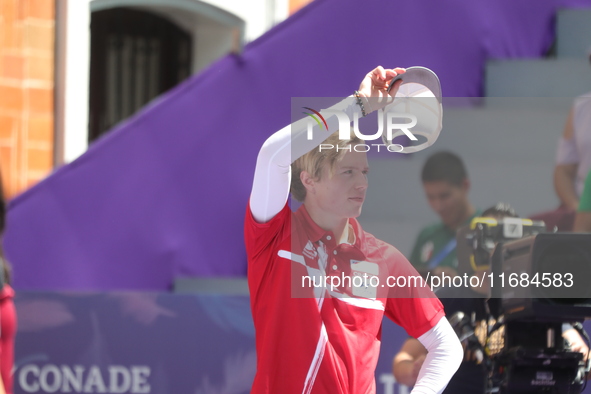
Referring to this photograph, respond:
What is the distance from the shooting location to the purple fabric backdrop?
4820mm

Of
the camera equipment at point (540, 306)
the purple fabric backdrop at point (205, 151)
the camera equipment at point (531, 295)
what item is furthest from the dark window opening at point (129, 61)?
the camera equipment at point (540, 306)

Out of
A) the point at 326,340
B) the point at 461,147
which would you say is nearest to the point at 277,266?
the point at 326,340

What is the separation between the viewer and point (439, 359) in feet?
7.71

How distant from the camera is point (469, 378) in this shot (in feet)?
9.06

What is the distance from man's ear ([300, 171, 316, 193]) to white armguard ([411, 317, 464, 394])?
45 cm

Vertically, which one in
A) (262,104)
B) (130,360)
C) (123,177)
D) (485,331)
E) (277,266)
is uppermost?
(262,104)

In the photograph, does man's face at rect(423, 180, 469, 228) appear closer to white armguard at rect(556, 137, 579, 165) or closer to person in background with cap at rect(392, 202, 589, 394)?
person in background with cap at rect(392, 202, 589, 394)

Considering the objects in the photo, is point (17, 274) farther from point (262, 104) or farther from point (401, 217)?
point (401, 217)

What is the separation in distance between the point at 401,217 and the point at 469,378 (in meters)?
0.53

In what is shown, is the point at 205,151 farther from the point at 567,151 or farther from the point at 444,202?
the point at 444,202

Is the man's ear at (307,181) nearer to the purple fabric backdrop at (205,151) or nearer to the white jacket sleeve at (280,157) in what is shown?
the white jacket sleeve at (280,157)

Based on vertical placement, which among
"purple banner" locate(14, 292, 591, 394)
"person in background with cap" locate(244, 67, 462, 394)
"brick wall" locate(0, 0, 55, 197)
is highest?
"brick wall" locate(0, 0, 55, 197)

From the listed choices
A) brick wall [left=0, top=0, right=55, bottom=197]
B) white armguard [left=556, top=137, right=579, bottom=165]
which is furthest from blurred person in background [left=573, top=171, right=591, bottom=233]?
brick wall [left=0, top=0, right=55, bottom=197]

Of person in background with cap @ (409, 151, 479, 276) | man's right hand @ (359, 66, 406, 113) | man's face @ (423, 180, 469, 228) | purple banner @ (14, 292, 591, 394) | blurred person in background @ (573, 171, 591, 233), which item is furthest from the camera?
purple banner @ (14, 292, 591, 394)
